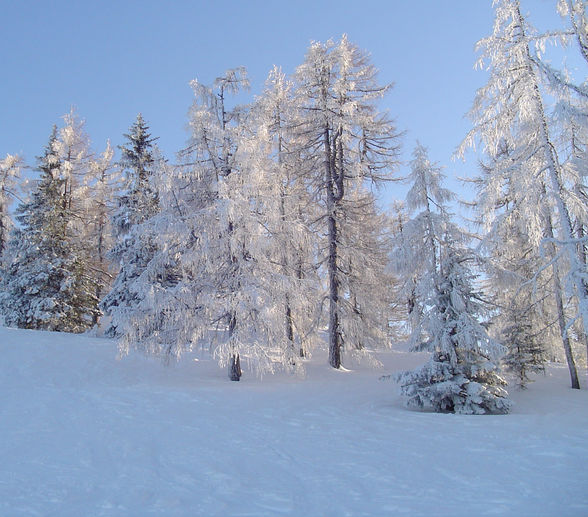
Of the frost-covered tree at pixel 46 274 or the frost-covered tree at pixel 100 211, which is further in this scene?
the frost-covered tree at pixel 100 211

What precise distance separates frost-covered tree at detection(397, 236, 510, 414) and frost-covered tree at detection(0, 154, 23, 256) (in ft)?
92.5

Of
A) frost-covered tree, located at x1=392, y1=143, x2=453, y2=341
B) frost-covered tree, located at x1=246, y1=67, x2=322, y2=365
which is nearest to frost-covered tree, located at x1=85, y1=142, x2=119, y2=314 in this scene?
frost-covered tree, located at x1=246, y1=67, x2=322, y2=365

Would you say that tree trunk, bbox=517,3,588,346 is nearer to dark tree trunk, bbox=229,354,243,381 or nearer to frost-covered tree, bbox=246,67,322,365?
frost-covered tree, bbox=246,67,322,365

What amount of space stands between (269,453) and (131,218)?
49.7 feet

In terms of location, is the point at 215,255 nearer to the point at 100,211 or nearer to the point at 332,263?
the point at 332,263

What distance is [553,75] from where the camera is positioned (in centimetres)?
859

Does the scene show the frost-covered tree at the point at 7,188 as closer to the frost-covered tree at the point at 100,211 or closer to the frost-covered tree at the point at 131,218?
the frost-covered tree at the point at 100,211

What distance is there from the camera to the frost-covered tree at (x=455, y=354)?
9188 mm

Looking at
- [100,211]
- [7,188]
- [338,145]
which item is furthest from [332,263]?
[7,188]

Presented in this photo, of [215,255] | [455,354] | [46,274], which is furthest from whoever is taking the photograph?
[46,274]

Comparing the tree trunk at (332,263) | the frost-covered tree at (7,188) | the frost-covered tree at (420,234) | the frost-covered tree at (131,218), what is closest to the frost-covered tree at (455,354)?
the frost-covered tree at (420,234)

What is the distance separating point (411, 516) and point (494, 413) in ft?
22.2

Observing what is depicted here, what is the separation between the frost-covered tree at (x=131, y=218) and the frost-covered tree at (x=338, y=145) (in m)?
7.24

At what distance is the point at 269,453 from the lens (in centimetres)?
568
